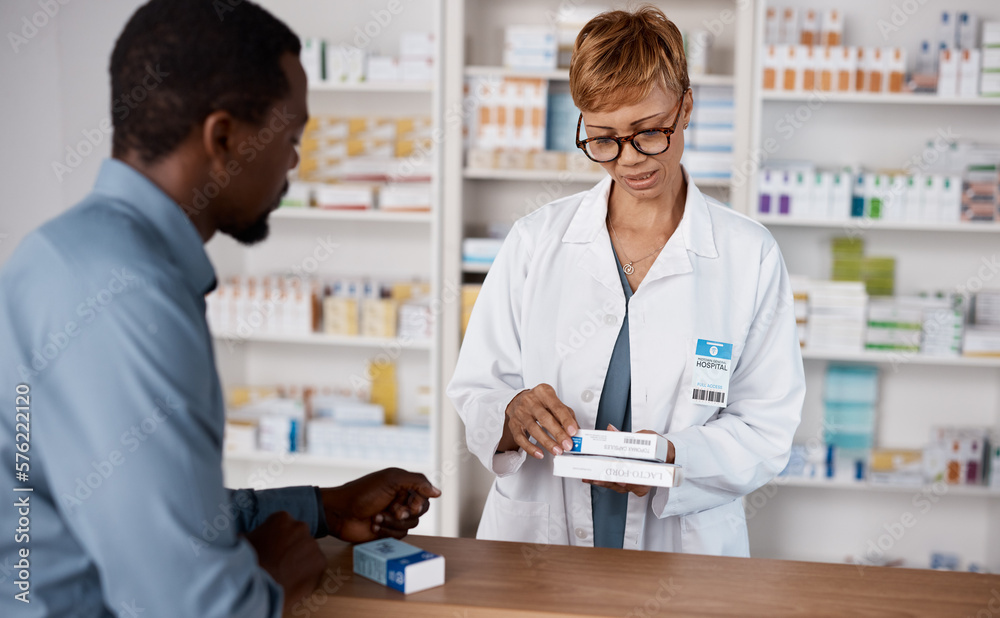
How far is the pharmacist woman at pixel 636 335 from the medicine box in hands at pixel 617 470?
0.55 ft

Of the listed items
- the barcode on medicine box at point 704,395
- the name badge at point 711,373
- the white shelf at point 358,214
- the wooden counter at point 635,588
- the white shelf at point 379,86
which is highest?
the white shelf at point 379,86

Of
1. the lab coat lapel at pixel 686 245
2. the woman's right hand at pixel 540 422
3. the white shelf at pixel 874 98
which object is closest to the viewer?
the woman's right hand at pixel 540 422

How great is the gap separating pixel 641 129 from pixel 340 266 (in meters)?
2.63

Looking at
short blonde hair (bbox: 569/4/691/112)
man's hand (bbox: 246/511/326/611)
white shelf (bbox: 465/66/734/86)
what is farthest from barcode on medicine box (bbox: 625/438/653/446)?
white shelf (bbox: 465/66/734/86)

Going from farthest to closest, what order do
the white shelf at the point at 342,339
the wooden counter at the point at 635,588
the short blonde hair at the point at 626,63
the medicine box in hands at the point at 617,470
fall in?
the white shelf at the point at 342,339
the short blonde hair at the point at 626,63
the medicine box in hands at the point at 617,470
the wooden counter at the point at 635,588

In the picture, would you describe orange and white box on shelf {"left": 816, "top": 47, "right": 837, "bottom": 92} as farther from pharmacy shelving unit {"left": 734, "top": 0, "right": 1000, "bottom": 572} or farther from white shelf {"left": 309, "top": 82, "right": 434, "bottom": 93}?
white shelf {"left": 309, "top": 82, "right": 434, "bottom": 93}

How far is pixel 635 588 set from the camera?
1.19m

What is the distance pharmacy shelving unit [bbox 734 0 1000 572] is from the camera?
3.50 meters

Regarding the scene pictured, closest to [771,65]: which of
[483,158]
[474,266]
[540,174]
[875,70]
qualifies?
A: [875,70]

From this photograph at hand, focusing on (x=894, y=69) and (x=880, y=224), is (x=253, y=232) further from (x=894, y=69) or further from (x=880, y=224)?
(x=894, y=69)

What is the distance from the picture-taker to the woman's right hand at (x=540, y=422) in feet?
4.58

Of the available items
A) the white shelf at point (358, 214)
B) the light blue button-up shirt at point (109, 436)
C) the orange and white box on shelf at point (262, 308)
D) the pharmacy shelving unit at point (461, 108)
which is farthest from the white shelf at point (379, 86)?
the light blue button-up shirt at point (109, 436)

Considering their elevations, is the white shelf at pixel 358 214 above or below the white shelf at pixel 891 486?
above

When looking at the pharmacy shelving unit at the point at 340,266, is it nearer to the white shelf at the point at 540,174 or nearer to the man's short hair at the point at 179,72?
the white shelf at the point at 540,174
